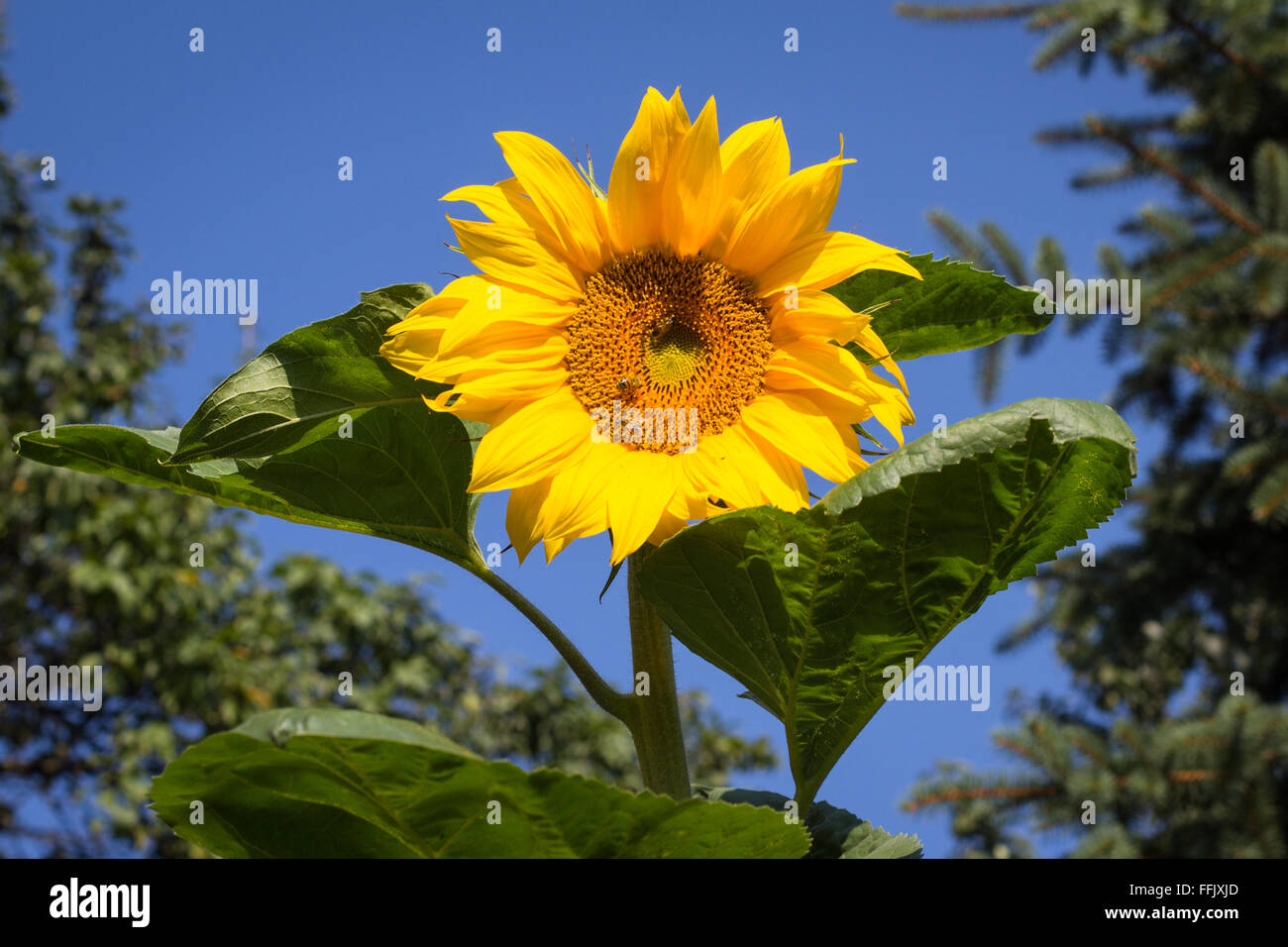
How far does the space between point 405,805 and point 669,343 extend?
348mm

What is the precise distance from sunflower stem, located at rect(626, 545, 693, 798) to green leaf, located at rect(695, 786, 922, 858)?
0.04 meters

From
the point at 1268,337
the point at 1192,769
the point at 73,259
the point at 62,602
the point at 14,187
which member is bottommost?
the point at 1192,769

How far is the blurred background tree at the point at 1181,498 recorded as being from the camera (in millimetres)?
3727

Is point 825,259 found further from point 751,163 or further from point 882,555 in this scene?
point 882,555

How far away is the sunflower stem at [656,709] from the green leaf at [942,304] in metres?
0.23

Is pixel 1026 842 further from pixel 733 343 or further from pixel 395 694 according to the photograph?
pixel 733 343

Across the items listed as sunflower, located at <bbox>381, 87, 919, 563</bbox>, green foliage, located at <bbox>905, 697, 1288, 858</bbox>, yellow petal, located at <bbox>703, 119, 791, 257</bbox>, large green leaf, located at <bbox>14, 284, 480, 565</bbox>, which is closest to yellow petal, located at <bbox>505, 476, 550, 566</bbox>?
sunflower, located at <bbox>381, 87, 919, 563</bbox>

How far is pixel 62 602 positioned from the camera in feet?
19.8

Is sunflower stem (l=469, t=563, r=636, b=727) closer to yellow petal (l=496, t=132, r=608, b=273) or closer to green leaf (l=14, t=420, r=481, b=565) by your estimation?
green leaf (l=14, t=420, r=481, b=565)

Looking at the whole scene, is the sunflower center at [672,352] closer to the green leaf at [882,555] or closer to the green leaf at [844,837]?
the green leaf at [882,555]

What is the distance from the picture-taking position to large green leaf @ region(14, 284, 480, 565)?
2.36 feet

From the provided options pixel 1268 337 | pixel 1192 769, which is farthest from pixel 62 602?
pixel 1268 337

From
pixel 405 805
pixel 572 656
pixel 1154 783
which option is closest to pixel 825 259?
pixel 572 656
